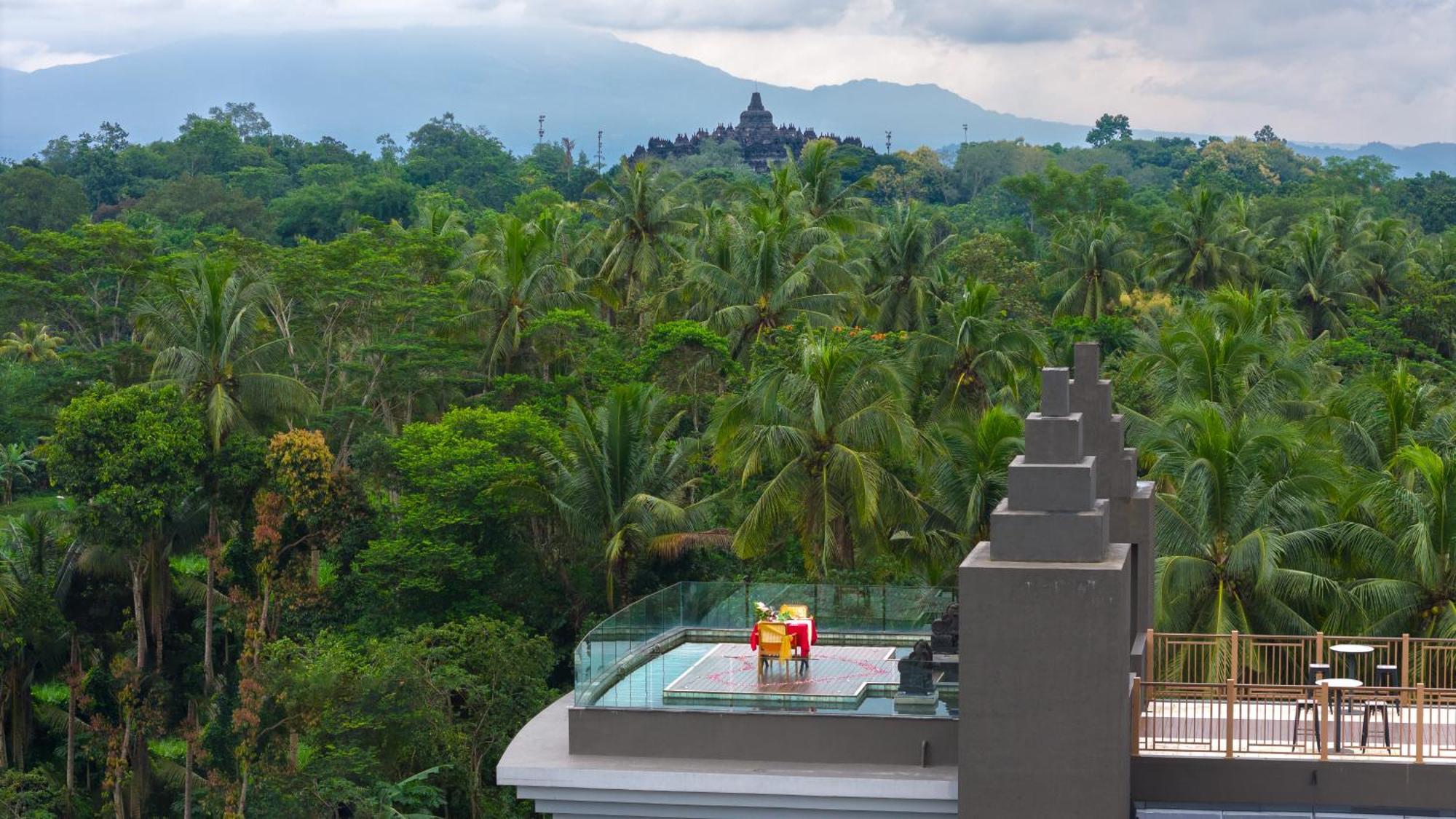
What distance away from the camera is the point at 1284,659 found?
2336cm

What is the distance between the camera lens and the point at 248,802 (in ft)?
97.3

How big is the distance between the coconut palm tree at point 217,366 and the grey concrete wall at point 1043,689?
21799 mm

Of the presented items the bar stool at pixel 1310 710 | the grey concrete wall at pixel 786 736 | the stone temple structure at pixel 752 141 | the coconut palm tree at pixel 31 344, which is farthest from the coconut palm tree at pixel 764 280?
the stone temple structure at pixel 752 141

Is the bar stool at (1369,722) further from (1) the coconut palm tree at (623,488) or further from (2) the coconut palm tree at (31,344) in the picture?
(2) the coconut palm tree at (31,344)

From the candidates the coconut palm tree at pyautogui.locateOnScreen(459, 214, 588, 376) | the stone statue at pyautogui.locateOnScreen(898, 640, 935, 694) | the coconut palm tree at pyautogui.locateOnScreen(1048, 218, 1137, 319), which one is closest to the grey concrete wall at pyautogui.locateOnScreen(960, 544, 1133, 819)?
the stone statue at pyautogui.locateOnScreen(898, 640, 935, 694)

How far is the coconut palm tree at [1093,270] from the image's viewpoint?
180 ft

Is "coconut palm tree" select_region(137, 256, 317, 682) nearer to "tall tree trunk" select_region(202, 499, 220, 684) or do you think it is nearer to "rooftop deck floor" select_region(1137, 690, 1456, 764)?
"tall tree trunk" select_region(202, 499, 220, 684)

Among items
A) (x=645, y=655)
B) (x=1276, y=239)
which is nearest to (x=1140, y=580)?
(x=645, y=655)

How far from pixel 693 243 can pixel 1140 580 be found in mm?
29129

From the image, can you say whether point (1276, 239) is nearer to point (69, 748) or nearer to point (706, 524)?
point (706, 524)

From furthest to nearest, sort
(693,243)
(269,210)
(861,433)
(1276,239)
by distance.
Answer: (269,210)
(1276,239)
(693,243)
(861,433)

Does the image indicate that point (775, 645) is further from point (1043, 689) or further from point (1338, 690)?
point (1338, 690)

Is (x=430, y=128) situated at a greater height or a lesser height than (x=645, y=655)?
greater

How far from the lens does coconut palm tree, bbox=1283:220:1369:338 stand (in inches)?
2099
